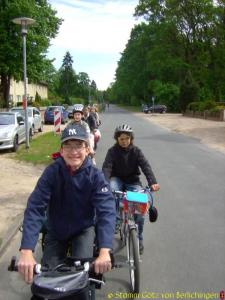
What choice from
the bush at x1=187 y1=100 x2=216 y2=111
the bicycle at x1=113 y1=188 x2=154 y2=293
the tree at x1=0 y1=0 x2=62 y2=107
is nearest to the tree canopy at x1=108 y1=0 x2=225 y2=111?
the bush at x1=187 y1=100 x2=216 y2=111

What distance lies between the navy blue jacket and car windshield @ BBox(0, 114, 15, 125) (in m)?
16.0

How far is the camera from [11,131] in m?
18.0

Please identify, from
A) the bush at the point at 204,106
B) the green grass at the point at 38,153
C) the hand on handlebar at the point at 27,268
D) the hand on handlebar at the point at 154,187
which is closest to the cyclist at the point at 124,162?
the hand on handlebar at the point at 154,187

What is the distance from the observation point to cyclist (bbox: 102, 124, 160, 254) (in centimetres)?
582

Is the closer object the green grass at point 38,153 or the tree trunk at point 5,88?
the green grass at point 38,153

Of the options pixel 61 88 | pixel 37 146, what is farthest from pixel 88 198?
pixel 61 88

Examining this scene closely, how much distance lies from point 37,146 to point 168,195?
10314 millimetres

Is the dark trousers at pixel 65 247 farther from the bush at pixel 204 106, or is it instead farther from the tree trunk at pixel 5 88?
the bush at pixel 204 106

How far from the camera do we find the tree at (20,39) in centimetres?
3841

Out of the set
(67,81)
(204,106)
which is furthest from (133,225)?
(67,81)

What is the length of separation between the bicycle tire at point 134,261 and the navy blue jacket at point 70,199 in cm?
113

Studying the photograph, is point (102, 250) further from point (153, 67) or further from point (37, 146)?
point (153, 67)

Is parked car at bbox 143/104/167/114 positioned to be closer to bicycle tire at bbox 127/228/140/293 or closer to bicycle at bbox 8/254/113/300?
bicycle tire at bbox 127/228/140/293

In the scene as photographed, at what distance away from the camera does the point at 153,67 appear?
69.1 m
